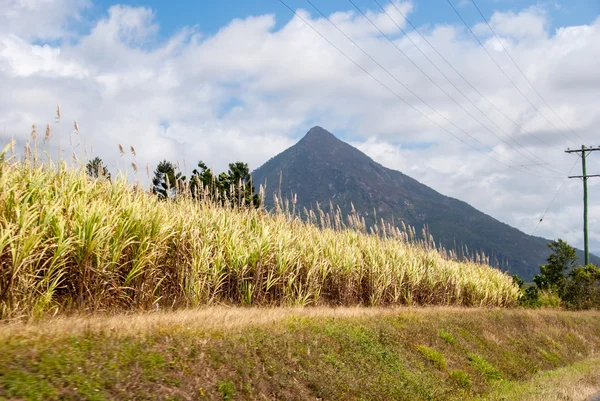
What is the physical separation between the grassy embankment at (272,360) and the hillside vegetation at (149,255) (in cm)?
101

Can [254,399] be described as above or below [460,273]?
below

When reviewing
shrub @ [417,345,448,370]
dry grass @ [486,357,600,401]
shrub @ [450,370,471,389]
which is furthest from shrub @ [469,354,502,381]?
shrub @ [417,345,448,370]

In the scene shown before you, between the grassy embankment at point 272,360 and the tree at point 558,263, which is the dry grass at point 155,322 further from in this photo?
the tree at point 558,263

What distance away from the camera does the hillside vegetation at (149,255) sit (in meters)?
7.53

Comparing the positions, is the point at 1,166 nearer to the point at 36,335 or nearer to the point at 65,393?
the point at 36,335

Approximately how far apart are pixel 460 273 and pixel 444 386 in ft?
44.2

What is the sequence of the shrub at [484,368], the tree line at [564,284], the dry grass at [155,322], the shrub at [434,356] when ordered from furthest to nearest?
1. the tree line at [564,284]
2. the shrub at [484,368]
3. the shrub at [434,356]
4. the dry grass at [155,322]

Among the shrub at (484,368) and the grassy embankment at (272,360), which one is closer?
the grassy embankment at (272,360)

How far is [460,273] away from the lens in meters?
22.7

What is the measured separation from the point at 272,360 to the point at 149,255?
301 cm

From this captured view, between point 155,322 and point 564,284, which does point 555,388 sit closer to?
point 155,322

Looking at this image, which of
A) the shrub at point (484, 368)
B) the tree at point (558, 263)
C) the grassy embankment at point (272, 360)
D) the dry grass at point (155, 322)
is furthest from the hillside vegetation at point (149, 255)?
the tree at point (558, 263)

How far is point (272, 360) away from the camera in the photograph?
7.73 metres

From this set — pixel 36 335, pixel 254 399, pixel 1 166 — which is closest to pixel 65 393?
pixel 36 335
